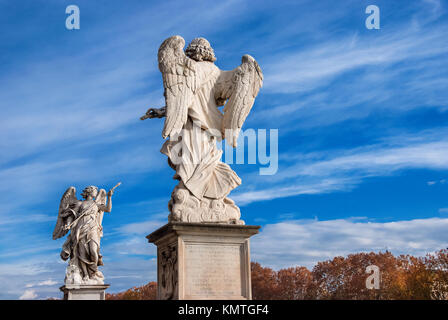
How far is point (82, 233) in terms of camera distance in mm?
18375

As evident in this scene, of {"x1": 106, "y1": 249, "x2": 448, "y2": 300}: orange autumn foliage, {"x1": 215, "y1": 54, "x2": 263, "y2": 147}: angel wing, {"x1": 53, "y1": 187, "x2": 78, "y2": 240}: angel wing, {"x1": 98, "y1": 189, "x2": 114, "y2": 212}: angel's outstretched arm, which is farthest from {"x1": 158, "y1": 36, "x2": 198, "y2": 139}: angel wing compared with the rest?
{"x1": 106, "y1": 249, "x2": 448, "y2": 300}: orange autumn foliage

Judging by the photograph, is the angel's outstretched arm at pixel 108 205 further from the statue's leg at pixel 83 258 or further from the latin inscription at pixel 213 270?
the latin inscription at pixel 213 270

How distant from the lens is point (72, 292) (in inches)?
702

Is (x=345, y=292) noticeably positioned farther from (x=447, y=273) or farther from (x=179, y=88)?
(x=179, y=88)

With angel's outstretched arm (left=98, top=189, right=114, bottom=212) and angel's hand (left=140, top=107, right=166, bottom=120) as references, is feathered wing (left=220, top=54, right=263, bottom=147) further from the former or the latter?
angel's outstretched arm (left=98, top=189, right=114, bottom=212)

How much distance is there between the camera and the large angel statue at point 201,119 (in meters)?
10.9

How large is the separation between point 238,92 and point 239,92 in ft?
0.07

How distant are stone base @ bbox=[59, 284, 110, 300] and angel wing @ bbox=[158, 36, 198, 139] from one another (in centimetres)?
874

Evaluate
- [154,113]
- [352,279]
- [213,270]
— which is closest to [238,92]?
[154,113]

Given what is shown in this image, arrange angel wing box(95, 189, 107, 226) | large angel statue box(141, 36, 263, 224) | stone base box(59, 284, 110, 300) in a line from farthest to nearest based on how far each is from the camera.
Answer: angel wing box(95, 189, 107, 226)
stone base box(59, 284, 110, 300)
large angel statue box(141, 36, 263, 224)

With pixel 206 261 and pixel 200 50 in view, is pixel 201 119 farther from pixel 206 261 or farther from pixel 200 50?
pixel 206 261

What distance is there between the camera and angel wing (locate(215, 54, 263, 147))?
37.7ft
